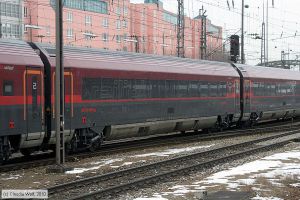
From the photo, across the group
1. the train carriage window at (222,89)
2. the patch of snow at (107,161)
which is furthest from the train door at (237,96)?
the patch of snow at (107,161)

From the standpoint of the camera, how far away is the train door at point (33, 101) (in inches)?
518

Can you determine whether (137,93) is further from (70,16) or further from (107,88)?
(70,16)

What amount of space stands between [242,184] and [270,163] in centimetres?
330

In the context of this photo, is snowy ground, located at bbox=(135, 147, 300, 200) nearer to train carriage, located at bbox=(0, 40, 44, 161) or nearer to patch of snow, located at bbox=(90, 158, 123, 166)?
patch of snow, located at bbox=(90, 158, 123, 166)

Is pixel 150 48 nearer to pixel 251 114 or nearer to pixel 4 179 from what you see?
pixel 251 114

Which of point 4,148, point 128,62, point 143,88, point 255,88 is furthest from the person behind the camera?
point 255,88

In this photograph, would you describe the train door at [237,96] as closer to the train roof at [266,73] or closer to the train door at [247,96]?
the train door at [247,96]

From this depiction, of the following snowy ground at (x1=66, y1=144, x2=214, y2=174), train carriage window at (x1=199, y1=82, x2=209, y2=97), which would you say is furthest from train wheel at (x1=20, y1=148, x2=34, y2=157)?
train carriage window at (x1=199, y1=82, x2=209, y2=97)

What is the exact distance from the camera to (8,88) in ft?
41.4

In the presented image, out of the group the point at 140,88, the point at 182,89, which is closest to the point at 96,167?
the point at 140,88

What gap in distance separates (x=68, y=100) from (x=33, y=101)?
4.43ft

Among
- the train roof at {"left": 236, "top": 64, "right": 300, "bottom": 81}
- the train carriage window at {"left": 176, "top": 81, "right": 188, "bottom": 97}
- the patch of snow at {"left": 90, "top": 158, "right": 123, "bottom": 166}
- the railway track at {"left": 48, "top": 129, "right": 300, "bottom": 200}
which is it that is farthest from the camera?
the train roof at {"left": 236, "top": 64, "right": 300, "bottom": 81}

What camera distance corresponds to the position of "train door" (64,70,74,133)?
14398 millimetres

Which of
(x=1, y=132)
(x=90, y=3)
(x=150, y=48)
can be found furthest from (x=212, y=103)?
(x=150, y=48)
